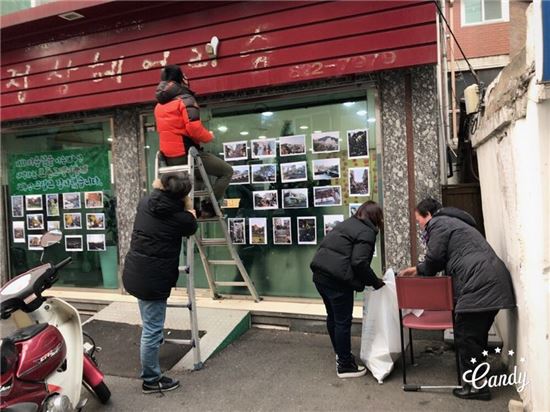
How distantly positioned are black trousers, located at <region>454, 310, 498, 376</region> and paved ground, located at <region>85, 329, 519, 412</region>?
1.06ft

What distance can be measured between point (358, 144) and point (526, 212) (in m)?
2.59

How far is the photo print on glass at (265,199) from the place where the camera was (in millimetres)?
5984

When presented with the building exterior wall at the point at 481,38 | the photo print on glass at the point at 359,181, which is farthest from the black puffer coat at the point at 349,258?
the building exterior wall at the point at 481,38

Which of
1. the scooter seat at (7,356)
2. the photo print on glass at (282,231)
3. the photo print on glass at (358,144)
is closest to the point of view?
the scooter seat at (7,356)

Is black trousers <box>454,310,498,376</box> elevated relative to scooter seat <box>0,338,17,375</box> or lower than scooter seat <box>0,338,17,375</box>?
lower

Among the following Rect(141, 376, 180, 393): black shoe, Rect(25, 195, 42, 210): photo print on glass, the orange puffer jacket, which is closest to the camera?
Rect(141, 376, 180, 393): black shoe

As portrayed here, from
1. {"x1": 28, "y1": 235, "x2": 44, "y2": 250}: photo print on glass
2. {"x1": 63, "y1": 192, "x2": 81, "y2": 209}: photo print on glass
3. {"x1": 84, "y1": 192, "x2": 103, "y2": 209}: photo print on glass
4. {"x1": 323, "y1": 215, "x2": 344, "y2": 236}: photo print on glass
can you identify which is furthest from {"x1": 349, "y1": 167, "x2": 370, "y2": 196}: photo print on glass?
{"x1": 28, "y1": 235, "x2": 44, "y2": 250}: photo print on glass

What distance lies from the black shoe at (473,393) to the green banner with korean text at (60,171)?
5.33m

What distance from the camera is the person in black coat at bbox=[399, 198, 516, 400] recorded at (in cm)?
355

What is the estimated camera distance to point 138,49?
20.3ft

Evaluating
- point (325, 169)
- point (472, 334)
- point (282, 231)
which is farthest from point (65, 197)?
point (472, 334)

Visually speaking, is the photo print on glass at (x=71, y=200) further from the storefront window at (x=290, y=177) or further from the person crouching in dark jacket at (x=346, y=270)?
the person crouching in dark jacket at (x=346, y=270)

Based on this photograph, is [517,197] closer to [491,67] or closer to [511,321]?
[511,321]

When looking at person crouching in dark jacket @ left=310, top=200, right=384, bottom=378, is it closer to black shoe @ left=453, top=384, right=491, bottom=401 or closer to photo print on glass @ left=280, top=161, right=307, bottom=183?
black shoe @ left=453, top=384, right=491, bottom=401
